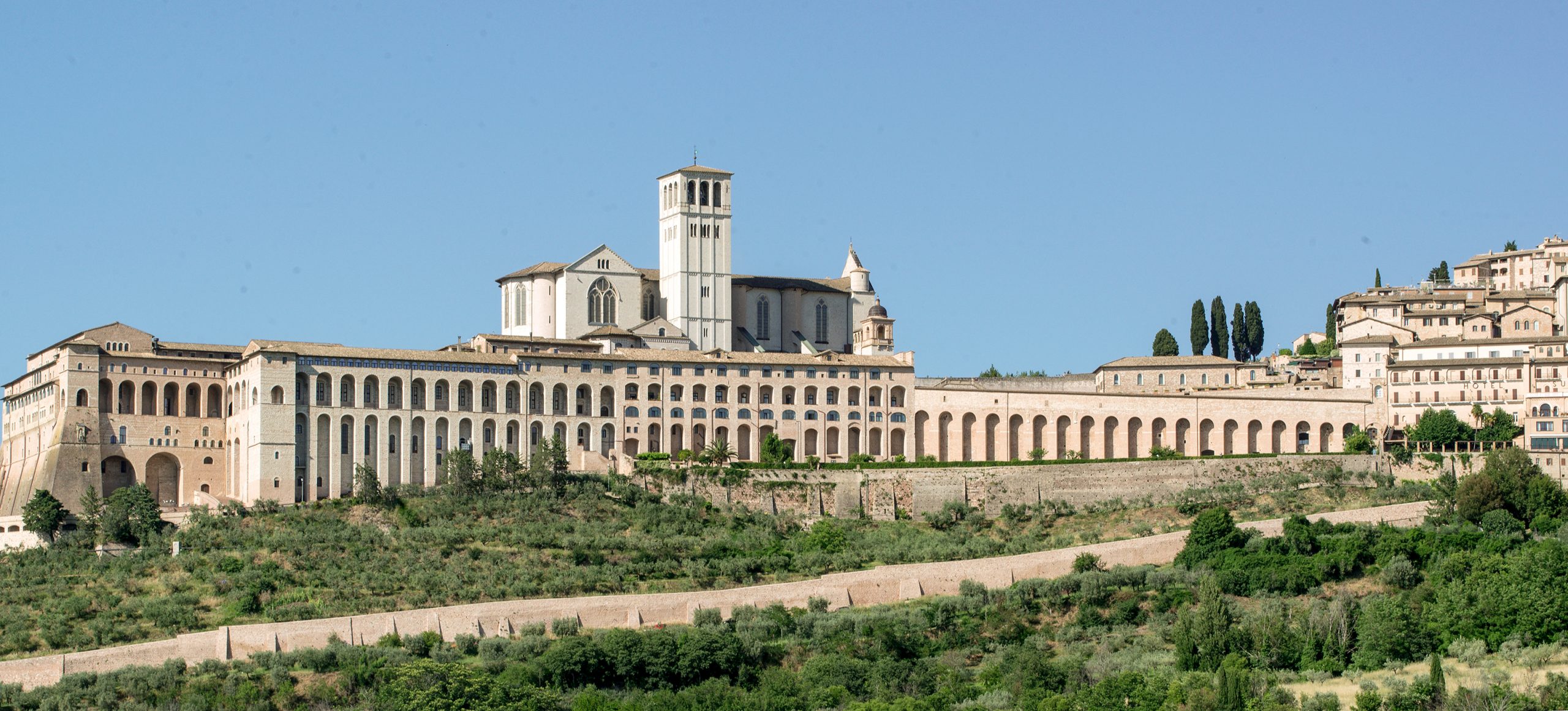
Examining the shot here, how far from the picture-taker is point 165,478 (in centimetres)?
8525

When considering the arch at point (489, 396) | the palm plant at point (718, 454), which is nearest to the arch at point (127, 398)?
the arch at point (489, 396)

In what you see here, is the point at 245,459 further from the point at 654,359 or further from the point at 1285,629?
the point at 1285,629

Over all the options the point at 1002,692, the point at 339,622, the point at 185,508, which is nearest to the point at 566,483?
the point at 185,508

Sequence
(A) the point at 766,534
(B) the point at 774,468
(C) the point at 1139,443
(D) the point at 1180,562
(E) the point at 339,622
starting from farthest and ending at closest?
1. (C) the point at 1139,443
2. (B) the point at 774,468
3. (A) the point at 766,534
4. (D) the point at 1180,562
5. (E) the point at 339,622

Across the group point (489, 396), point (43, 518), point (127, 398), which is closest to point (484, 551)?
point (489, 396)

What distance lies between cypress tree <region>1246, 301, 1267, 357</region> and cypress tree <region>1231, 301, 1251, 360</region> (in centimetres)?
17

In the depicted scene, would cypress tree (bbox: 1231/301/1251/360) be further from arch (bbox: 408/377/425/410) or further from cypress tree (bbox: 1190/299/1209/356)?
arch (bbox: 408/377/425/410)

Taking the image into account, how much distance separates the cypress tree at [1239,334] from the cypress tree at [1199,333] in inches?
83.0

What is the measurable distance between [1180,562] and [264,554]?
93.8ft

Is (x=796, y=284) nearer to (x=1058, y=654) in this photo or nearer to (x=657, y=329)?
(x=657, y=329)

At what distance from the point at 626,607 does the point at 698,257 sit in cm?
3174

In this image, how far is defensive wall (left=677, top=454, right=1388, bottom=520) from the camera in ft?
279

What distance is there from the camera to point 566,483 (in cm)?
8419

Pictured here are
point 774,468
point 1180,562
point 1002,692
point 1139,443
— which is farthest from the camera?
point 1139,443
